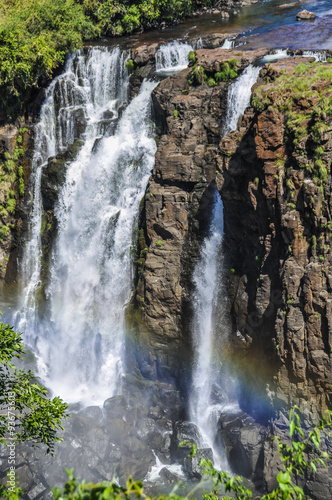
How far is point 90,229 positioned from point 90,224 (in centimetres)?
33

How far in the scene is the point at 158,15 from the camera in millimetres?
38031

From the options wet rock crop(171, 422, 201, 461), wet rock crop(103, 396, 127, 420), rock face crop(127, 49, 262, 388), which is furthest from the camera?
rock face crop(127, 49, 262, 388)

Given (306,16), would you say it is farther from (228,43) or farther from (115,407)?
(115,407)

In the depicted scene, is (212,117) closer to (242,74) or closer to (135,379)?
(242,74)

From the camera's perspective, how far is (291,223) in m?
17.4

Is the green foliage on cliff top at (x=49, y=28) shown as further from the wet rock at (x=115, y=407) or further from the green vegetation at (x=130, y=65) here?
the wet rock at (x=115, y=407)

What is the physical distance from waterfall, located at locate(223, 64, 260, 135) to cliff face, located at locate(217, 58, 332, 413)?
315 cm

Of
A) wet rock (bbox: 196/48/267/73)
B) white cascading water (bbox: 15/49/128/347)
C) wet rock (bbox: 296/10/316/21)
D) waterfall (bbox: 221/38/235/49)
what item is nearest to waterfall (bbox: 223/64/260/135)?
wet rock (bbox: 196/48/267/73)

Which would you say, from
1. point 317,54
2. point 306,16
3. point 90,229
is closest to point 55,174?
point 90,229

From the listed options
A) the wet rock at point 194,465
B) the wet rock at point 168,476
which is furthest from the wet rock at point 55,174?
the wet rock at point 194,465

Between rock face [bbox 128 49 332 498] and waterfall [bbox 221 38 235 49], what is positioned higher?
waterfall [bbox 221 38 235 49]

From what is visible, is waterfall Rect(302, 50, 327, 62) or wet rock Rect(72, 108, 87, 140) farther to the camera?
wet rock Rect(72, 108, 87, 140)

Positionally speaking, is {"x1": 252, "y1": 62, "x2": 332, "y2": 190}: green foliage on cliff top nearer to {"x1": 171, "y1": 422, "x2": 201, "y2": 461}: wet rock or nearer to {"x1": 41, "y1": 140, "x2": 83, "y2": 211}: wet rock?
{"x1": 171, "y1": 422, "x2": 201, "y2": 461}: wet rock

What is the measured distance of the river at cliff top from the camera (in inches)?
1164
